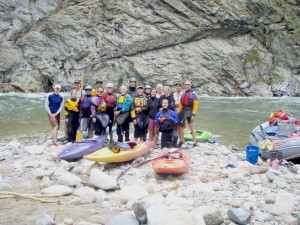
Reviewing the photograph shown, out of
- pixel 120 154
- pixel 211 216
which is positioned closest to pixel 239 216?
pixel 211 216

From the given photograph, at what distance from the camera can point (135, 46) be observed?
3147 cm

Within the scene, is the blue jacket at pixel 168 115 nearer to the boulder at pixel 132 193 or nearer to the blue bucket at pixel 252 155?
the blue bucket at pixel 252 155

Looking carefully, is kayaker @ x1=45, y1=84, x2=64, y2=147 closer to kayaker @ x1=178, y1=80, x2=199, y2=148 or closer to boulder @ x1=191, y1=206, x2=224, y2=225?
kayaker @ x1=178, y1=80, x2=199, y2=148

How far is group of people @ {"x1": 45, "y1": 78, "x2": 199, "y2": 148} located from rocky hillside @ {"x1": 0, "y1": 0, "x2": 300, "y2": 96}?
2423cm

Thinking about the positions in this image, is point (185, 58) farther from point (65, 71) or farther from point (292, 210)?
point (292, 210)

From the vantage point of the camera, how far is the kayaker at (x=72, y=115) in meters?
6.81

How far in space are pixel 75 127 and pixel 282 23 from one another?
35462 millimetres

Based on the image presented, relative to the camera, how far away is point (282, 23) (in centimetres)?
3450

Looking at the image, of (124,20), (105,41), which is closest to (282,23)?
(124,20)

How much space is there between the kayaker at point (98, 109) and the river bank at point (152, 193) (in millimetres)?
1498

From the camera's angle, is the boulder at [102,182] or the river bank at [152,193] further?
the boulder at [102,182]

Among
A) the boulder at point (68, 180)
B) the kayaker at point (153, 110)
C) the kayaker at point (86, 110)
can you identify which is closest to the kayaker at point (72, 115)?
the kayaker at point (86, 110)

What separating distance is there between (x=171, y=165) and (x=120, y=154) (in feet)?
3.58

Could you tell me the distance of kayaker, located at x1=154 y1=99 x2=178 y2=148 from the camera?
6.27 m
